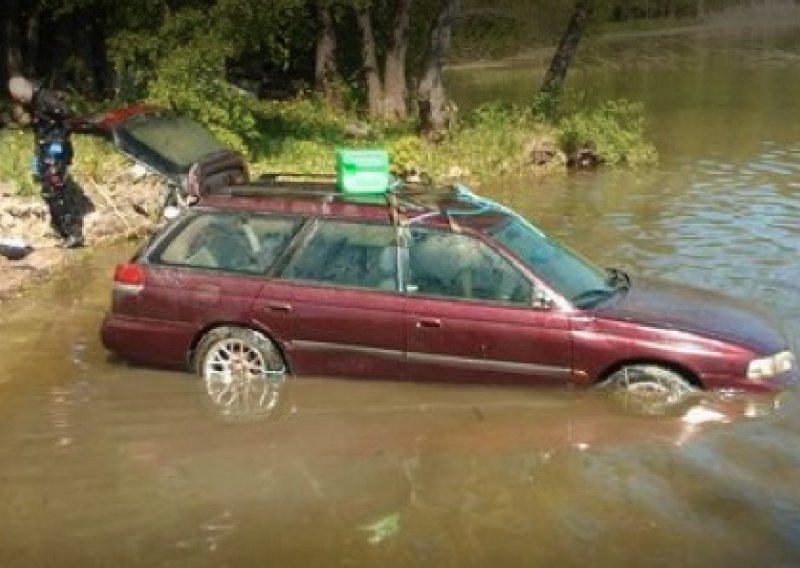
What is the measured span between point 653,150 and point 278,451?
15.8m

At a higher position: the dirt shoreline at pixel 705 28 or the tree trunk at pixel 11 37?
the dirt shoreline at pixel 705 28

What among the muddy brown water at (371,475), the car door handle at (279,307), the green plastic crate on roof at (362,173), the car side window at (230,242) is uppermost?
the green plastic crate on roof at (362,173)

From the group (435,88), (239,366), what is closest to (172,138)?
(239,366)

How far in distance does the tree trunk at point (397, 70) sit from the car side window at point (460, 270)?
14786 mm

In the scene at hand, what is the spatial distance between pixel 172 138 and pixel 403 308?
6.53 m

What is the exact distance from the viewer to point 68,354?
9.84 meters

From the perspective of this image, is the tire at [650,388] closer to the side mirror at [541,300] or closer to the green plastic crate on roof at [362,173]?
the side mirror at [541,300]

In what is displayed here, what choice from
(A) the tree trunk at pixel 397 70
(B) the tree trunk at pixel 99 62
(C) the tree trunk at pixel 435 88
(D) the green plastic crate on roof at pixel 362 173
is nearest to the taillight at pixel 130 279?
(D) the green plastic crate on roof at pixel 362 173

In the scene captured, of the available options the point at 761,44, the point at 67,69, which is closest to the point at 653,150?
the point at 67,69

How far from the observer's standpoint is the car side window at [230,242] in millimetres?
8797

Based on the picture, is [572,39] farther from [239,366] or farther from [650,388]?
[650,388]

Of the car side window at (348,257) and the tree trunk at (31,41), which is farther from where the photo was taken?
the tree trunk at (31,41)

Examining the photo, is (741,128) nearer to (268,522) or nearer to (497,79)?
(497,79)

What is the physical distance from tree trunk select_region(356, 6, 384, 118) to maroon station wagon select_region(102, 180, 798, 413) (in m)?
14.4
